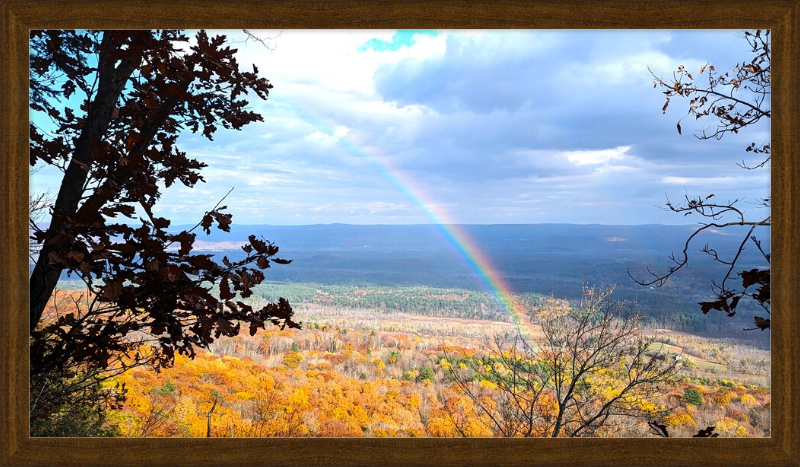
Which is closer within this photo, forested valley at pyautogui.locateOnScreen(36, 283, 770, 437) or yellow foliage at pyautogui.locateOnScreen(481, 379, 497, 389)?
forested valley at pyautogui.locateOnScreen(36, 283, 770, 437)

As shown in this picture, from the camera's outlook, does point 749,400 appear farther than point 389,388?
No

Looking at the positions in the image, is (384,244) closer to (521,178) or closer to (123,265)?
(521,178)

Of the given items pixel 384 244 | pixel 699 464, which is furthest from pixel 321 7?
pixel 384 244

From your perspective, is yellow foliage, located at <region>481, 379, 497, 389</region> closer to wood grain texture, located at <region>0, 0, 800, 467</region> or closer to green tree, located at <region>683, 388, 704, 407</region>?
green tree, located at <region>683, 388, 704, 407</region>

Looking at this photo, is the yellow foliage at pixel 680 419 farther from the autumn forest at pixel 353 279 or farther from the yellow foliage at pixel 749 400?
the yellow foliage at pixel 749 400

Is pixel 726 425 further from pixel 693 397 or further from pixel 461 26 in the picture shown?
pixel 461 26

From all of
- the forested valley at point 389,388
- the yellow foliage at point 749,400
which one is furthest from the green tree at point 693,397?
the yellow foliage at point 749,400

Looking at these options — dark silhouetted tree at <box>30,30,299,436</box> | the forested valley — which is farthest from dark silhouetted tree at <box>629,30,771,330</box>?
dark silhouetted tree at <box>30,30,299,436</box>

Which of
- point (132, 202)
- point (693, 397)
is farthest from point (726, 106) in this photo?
point (693, 397)

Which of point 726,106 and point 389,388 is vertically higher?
point 726,106
